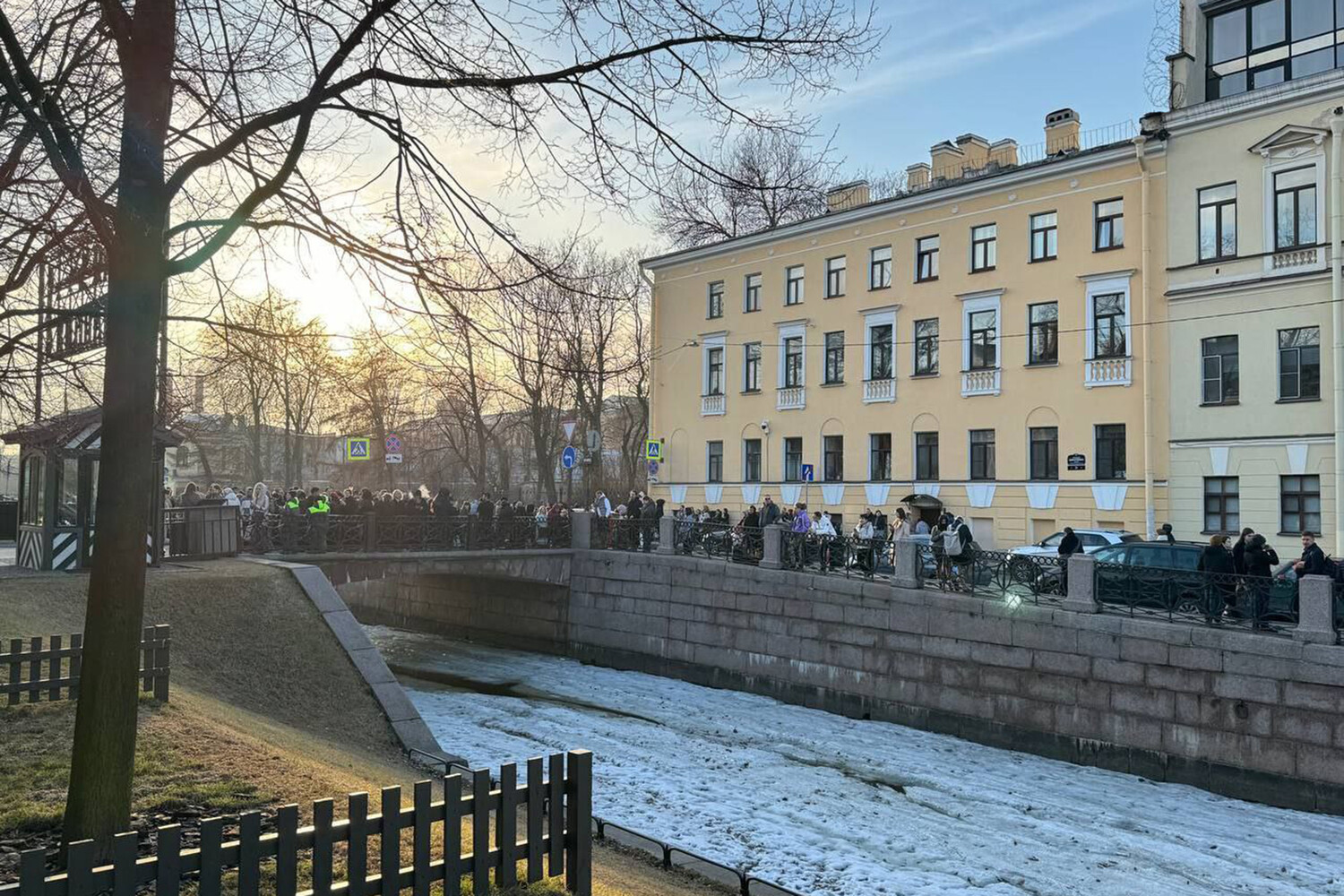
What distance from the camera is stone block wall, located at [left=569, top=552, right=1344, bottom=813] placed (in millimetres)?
14836

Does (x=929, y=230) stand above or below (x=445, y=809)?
above

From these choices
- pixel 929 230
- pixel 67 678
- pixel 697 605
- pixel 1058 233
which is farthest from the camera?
pixel 929 230

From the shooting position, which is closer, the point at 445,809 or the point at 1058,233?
the point at 445,809

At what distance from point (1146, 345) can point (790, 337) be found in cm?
1251

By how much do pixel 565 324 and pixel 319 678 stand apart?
27.9ft

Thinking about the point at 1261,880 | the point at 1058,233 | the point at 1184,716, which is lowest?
the point at 1261,880

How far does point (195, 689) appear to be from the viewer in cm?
1227

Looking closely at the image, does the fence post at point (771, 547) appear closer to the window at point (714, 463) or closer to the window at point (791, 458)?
the window at point (791, 458)

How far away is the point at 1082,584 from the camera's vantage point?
1738 cm

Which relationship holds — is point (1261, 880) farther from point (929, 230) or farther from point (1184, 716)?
point (929, 230)

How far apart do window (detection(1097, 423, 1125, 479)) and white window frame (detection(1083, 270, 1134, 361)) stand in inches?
77.3

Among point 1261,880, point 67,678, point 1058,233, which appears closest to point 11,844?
point 67,678

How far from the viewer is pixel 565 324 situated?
7.45 meters

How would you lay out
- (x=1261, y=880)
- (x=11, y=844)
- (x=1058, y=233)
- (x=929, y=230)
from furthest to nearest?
(x=929, y=230), (x=1058, y=233), (x=1261, y=880), (x=11, y=844)
